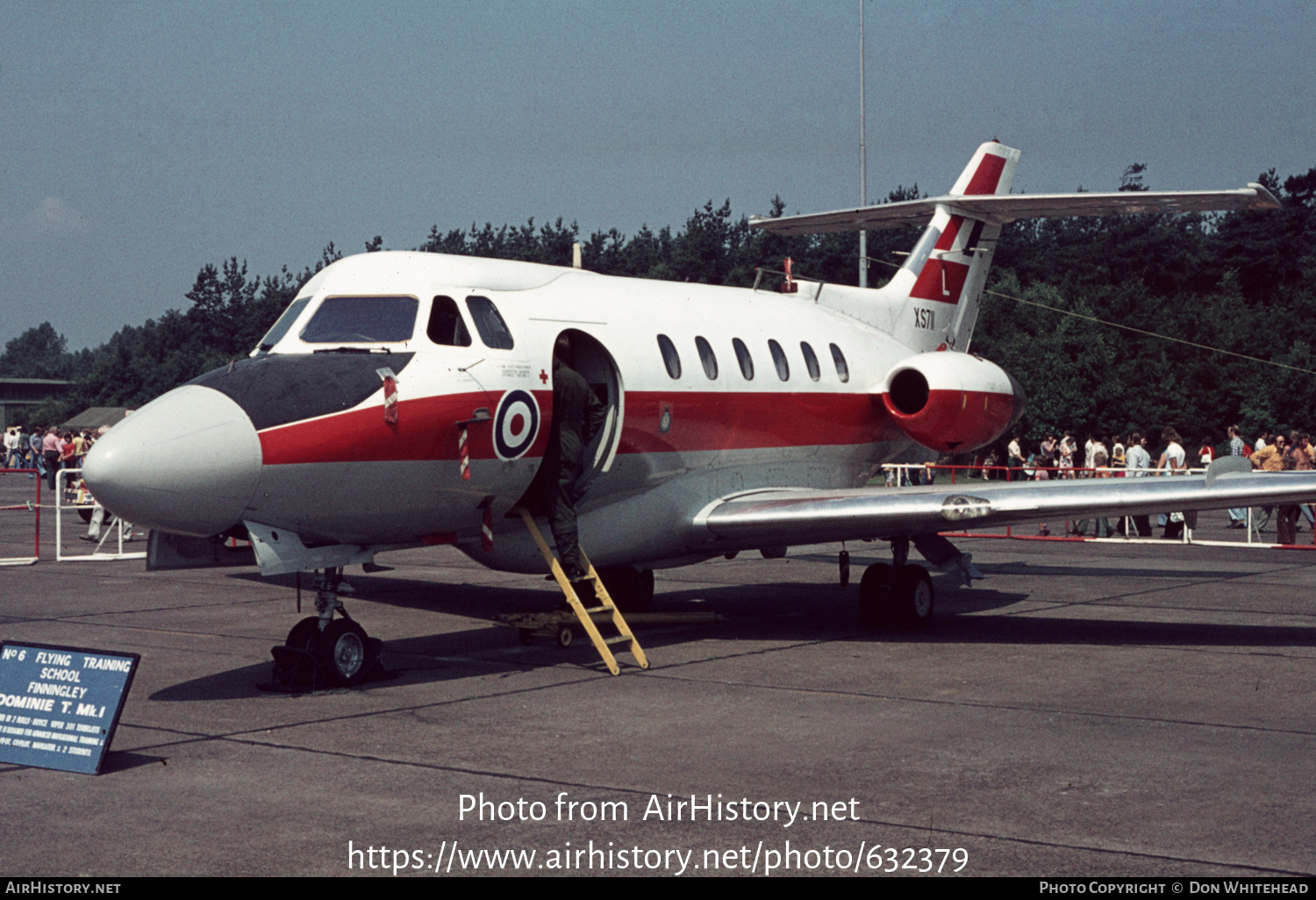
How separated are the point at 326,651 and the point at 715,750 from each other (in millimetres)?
3321

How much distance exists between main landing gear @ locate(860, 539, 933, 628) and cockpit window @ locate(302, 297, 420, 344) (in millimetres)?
5814

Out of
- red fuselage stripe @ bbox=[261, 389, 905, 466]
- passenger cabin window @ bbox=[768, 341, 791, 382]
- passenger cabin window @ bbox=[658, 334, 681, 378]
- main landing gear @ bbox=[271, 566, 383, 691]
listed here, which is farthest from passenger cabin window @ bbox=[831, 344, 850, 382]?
main landing gear @ bbox=[271, 566, 383, 691]

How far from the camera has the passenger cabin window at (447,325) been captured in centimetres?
1048

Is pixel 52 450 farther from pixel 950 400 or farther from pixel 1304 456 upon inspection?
pixel 1304 456

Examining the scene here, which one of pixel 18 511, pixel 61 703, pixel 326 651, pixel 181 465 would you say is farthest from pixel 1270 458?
pixel 18 511

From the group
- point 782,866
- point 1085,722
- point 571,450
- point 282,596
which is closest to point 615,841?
point 782,866

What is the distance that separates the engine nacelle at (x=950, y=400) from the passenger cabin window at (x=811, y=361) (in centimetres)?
116

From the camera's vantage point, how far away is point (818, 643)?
40.9 ft

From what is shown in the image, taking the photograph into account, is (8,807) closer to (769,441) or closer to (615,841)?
(615,841)

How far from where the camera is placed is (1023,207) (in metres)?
16.1

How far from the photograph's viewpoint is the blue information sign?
723cm

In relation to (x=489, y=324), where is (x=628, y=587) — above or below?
below

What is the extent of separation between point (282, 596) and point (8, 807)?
944 cm

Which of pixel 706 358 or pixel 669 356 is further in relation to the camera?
pixel 706 358
